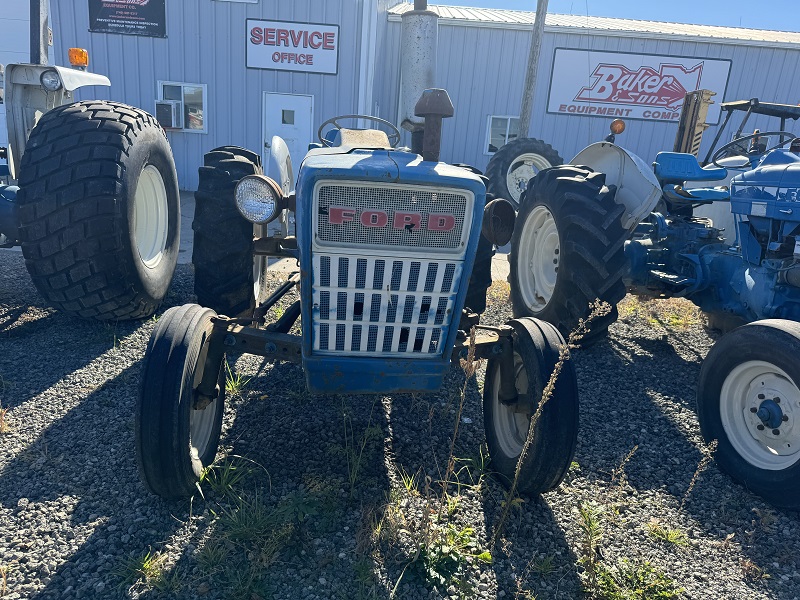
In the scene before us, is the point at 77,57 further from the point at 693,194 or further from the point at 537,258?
the point at 693,194

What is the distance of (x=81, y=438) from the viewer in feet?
9.21

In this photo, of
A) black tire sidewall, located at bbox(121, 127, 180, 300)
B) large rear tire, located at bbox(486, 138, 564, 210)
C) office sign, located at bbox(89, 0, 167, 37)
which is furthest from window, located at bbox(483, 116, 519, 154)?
black tire sidewall, located at bbox(121, 127, 180, 300)

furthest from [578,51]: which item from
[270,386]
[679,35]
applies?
[270,386]

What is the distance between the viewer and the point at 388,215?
225 centimetres

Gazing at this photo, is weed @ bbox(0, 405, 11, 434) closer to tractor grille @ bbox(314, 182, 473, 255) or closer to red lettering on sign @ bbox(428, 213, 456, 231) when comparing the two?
tractor grille @ bbox(314, 182, 473, 255)

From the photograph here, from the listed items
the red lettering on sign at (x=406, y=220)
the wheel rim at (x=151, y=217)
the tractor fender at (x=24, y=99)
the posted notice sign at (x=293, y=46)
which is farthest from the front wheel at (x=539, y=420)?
the posted notice sign at (x=293, y=46)

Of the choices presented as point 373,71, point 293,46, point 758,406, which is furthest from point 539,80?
point 758,406

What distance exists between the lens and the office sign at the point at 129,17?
1064 centimetres

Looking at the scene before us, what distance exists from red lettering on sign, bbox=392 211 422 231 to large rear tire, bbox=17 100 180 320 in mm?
2061

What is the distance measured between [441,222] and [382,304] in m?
0.42

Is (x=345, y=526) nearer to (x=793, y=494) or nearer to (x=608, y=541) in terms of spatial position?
(x=608, y=541)

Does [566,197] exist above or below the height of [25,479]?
above

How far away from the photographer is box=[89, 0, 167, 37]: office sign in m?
10.6

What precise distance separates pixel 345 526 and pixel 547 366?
1077 millimetres
